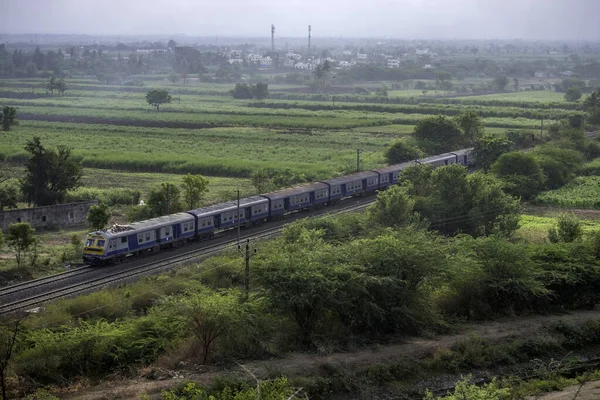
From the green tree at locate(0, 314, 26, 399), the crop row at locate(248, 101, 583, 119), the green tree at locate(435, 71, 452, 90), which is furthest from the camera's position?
the green tree at locate(435, 71, 452, 90)


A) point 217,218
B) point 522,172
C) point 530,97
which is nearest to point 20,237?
point 217,218

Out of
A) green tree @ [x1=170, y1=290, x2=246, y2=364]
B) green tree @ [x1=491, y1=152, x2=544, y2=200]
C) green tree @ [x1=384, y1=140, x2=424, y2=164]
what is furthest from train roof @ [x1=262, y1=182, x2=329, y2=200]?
green tree @ [x1=170, y1=290, x2=246, y2=364]

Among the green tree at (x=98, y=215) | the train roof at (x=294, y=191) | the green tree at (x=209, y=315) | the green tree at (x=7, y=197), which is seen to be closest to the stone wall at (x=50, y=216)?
the green tree at (x=7, y=197)

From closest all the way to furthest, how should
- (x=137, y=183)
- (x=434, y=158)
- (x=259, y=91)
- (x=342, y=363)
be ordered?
(x=342, y=363), (x=137, y=183), (x=434, y=158), (x=259, y=91)

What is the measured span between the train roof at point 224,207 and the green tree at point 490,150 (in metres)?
26.4

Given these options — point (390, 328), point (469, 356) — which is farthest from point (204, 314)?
point (469, 356)

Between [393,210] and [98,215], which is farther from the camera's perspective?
[393,210]

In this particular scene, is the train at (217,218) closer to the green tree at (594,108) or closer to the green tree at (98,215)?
the green tree at (98,215)

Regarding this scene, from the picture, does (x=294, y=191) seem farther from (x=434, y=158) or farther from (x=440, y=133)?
(x=440, y=133)

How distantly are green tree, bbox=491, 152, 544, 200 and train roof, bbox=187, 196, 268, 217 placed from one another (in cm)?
2032

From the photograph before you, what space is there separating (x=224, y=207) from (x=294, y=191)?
21.9 feet

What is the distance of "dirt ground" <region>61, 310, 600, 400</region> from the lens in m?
23.8

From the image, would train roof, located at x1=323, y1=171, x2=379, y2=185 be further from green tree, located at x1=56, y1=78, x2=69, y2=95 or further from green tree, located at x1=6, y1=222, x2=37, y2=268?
green tree, located at x1=56, y1=78, x2=69, y2=95

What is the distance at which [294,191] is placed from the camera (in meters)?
48.6
